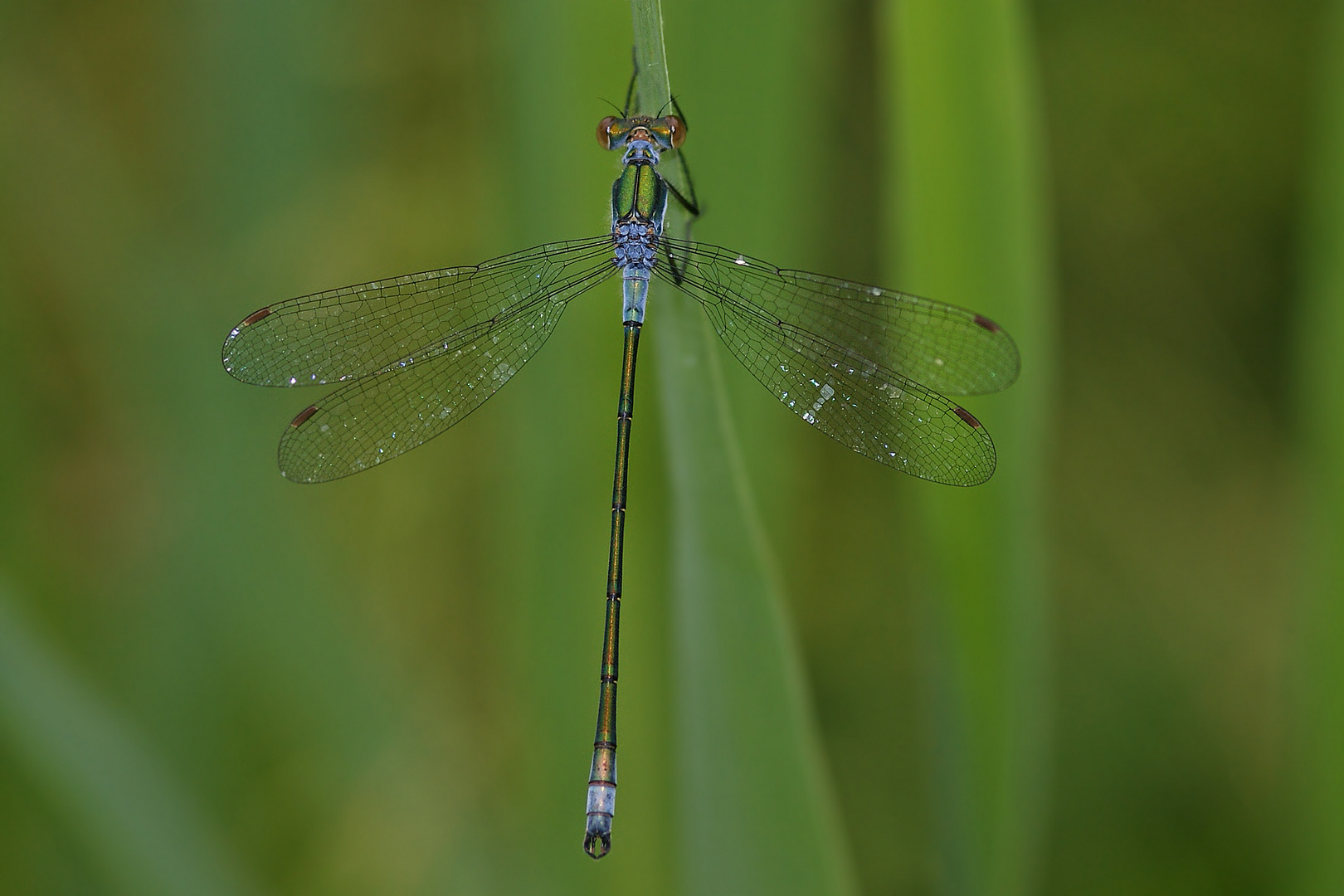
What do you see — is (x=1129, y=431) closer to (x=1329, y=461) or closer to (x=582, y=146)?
(x=1329, y=461)

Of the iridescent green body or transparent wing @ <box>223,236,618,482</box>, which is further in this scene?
transparent wing @ <box>223,236,618,482</box>

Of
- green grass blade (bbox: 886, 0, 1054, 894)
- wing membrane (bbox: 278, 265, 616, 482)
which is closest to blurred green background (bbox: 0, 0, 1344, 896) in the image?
green grass blade (bbox: 886, 0, 1054, 894)

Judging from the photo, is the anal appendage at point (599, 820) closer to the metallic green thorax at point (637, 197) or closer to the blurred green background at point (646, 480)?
the blurred green background at point (646, 480)

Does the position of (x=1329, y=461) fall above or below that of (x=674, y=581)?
above

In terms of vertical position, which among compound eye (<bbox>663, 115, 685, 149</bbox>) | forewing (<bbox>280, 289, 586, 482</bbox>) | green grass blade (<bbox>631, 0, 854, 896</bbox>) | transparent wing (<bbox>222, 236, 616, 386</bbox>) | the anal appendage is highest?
compound eye (<bbox>663, 115, 685, 149</bbox>)

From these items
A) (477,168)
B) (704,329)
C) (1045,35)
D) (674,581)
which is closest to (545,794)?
(674,581)

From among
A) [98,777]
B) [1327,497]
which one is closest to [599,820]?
Result: [98,777]

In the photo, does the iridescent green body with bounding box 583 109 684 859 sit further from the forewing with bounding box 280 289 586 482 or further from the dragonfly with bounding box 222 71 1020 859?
the forewing with bounding box 280 289 586 482
